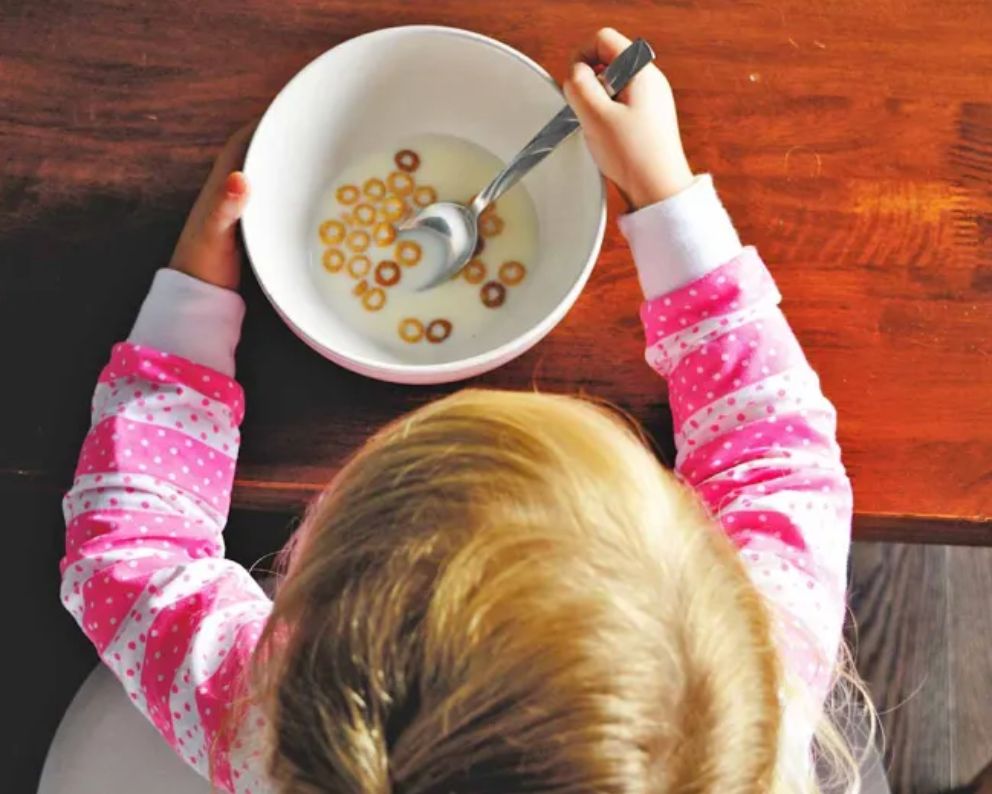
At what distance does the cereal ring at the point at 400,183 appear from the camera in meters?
0.75

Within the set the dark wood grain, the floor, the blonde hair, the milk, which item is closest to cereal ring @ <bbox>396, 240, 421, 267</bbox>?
the milk

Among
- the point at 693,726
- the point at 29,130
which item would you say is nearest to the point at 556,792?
the point at 693,726

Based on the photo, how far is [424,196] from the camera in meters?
0.75

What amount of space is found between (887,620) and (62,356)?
2.96 ft

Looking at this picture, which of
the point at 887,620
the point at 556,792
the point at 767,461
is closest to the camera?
the point at 556,792

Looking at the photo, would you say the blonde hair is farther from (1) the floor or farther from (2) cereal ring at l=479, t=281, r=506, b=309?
(1) the floor

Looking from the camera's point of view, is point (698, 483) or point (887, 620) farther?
point (887, 620)

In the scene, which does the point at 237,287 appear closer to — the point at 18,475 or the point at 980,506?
the point at 18,475

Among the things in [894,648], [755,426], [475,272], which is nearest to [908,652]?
[894,648]

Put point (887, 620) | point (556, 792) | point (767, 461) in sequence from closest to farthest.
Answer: point (556, 792), point (767, 461), point (887, 620)

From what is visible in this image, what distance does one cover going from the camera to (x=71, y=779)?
79 cm

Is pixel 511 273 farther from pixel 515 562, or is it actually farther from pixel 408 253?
pixel 515 562

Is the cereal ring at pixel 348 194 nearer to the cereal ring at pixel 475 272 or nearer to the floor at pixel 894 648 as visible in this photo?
the cereal ring at pixel 475 272

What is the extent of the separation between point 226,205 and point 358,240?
103 millimetres
